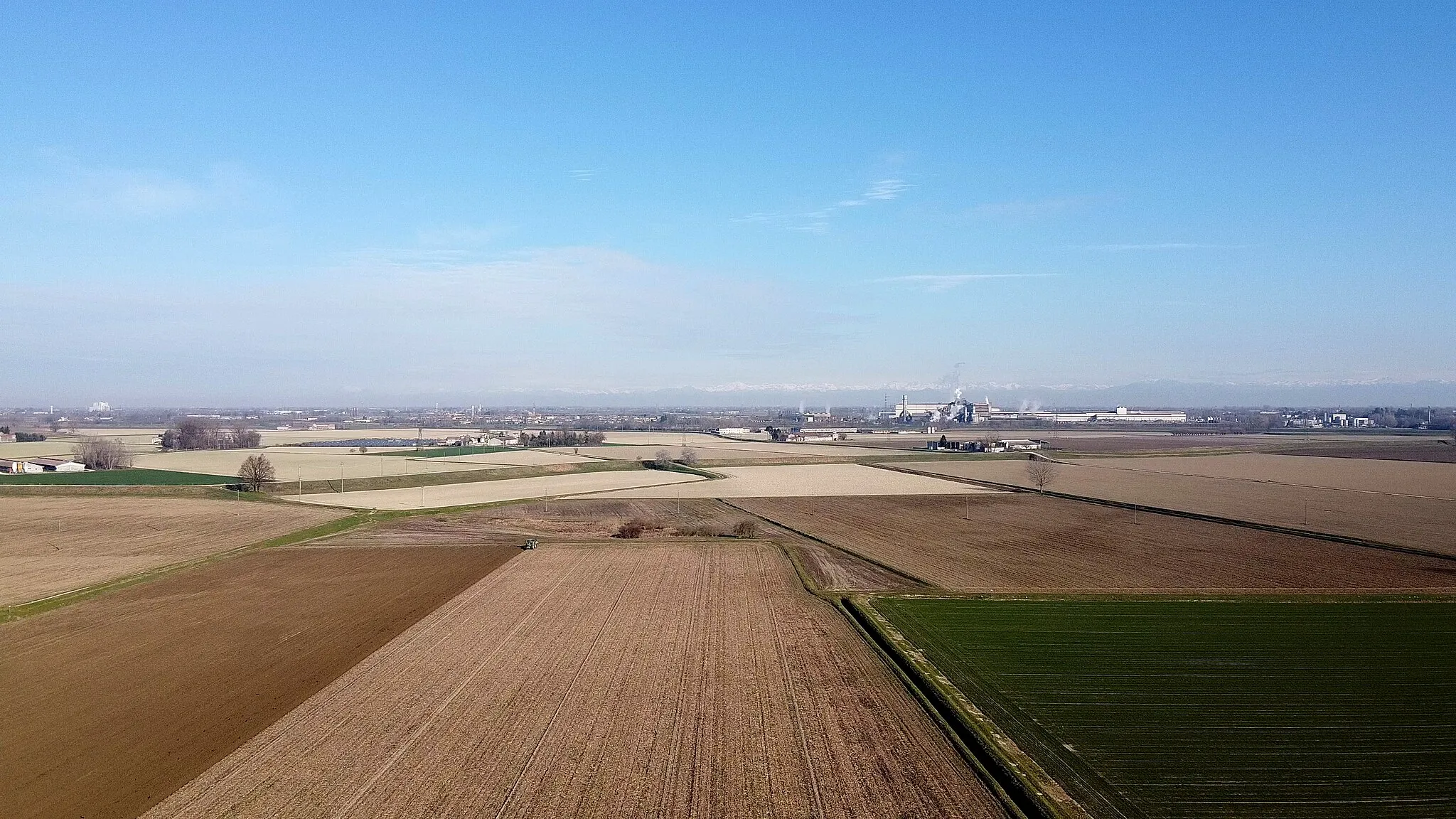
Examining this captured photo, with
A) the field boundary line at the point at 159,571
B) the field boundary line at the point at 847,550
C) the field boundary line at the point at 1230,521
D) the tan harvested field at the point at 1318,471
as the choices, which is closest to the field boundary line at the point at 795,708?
the field boundary line at the point at 847,550

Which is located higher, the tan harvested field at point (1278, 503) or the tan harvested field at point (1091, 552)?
the tan harvested field at point (1278, 503)

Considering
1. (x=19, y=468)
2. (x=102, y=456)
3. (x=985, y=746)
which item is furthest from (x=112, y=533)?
(x=102, y=456)

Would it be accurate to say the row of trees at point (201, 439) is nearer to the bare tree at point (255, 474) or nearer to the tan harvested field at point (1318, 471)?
the bare tree at point (255, 474)

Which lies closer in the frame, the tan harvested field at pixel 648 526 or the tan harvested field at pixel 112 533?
the tan harvested field at pixel 112 533

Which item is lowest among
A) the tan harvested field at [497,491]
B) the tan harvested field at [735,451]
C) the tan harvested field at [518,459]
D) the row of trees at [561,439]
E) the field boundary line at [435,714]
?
the field boundary line at [435,714]

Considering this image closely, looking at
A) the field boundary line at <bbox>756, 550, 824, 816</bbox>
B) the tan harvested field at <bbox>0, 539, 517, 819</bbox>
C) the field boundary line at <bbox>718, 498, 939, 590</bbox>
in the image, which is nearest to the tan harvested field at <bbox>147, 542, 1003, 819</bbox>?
the field boundary line at <bbox>756, 550, 824, 816</bbox>

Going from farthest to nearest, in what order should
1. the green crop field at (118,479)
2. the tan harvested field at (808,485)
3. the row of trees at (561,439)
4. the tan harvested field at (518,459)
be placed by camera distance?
1. the row of trees at (561,439)
2. the tan harvested field at (518,459)
3. the tan harvested field at (808,485)
4. the green crop field at (118,479)

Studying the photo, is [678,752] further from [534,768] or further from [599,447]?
[599,447]
